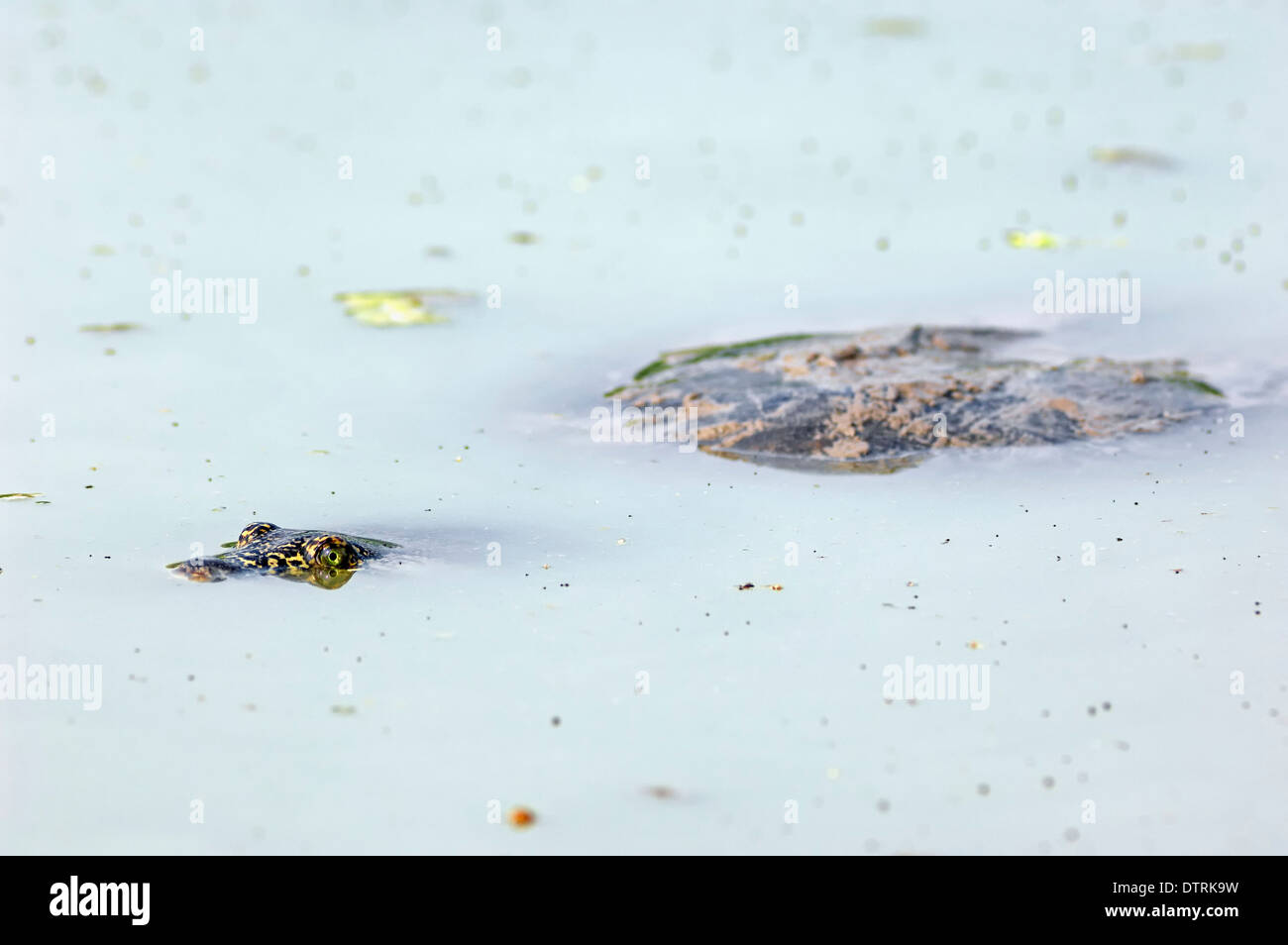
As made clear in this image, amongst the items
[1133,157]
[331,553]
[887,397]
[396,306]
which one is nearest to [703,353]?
[887,397]

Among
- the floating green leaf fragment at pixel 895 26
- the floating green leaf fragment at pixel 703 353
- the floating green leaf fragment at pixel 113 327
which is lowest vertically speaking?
the floating green leaf fragment at pixel 703 353

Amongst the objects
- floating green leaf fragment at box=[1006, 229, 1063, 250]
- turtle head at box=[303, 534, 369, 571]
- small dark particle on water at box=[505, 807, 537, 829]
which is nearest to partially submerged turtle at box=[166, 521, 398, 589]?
turtle head at box=[303, 534, 369, 571]

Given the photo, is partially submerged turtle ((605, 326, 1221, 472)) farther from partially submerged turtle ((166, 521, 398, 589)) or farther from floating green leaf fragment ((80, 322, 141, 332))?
floating green leaf fragment ((80, 322, 141, 332))

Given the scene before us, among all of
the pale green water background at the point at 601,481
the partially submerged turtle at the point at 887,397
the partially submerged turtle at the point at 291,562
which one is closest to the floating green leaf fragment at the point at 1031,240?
the pale green water background at the point at 601,481

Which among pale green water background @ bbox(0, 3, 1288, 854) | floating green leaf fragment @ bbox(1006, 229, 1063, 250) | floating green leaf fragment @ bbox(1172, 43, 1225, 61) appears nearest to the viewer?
pale green water background @ bbox(0, 3, 1288, 854)

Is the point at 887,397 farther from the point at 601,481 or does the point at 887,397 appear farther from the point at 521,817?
the point at 521,817

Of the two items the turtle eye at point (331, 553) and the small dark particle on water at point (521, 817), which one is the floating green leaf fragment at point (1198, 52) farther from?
the small dark particle on water at point (521, 817)
